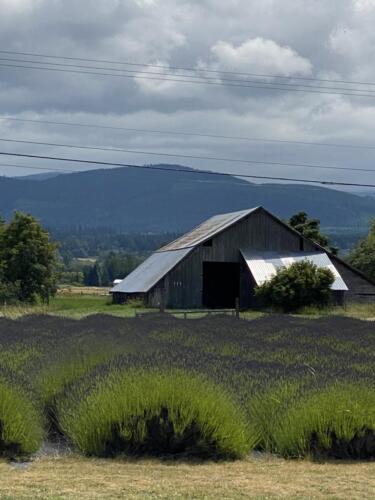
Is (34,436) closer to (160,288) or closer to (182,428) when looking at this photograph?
(182,428)

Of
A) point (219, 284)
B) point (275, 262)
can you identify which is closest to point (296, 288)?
point (275, 262)

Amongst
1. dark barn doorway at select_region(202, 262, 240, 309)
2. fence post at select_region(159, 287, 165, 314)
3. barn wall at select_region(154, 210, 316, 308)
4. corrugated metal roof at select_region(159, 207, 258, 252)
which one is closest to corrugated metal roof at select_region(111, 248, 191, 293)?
barn wall at select_region(154, 210, 316, 308)

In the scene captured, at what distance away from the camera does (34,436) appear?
9961 millimetres

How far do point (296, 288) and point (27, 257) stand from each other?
2443 cm

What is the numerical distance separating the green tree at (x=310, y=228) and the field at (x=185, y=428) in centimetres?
6523

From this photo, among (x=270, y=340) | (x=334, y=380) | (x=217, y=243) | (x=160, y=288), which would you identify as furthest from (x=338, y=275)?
(x=334, y=380)

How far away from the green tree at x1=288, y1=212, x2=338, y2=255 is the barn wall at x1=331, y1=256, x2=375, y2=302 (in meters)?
16.2

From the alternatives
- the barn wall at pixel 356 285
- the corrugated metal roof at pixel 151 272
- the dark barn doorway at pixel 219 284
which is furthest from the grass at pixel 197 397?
the dark barn doorway at pixel 219 284

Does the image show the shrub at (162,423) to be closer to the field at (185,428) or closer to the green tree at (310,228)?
the field at (185,428)

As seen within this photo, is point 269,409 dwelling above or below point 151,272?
below

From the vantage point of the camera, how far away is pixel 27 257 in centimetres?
6819

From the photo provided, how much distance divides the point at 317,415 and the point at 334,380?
104 centimetres

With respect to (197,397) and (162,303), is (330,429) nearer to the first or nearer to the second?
(197,397)

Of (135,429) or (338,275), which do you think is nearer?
(135,429)
